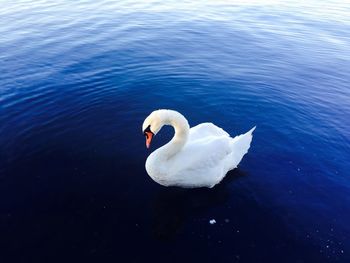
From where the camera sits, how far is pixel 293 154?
1355 cm

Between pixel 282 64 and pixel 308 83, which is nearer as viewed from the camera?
pixel 308 83

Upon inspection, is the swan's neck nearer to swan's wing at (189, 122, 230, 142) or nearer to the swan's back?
the swan's back

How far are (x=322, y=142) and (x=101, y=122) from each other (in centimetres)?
917

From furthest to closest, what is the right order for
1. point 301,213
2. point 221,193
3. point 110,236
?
point 221,193
point 301,213
point 110,236

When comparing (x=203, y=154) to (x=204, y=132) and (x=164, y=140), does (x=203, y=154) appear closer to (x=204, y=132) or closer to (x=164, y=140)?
(x=204, y=132)

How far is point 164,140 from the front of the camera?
14.3 metres

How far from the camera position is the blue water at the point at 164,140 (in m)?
9.95

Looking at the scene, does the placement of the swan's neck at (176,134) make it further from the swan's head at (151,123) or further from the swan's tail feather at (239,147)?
the swan's tail feather at (239,147)

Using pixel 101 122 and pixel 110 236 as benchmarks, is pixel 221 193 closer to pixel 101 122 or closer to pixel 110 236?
pixel 110 236

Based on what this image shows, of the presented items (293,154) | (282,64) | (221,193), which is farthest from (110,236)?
(282,64)

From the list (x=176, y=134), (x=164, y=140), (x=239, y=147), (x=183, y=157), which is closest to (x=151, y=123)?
(x=176, y=134)

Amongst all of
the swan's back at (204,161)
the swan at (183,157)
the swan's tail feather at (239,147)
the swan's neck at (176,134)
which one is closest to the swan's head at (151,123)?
the swan at (183,157)

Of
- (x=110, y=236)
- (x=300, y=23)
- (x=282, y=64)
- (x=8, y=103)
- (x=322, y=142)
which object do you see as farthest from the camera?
(x=300, y=23)

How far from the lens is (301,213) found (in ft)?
35.9
